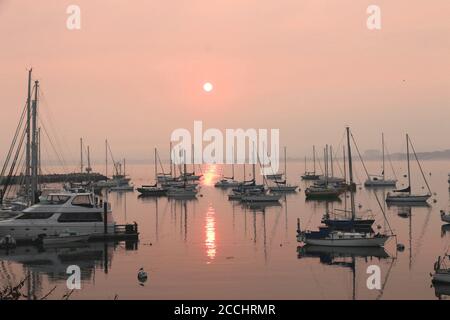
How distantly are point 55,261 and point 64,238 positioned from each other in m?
5.05

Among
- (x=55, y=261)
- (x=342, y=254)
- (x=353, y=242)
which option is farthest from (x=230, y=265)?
(x=55, y=261)

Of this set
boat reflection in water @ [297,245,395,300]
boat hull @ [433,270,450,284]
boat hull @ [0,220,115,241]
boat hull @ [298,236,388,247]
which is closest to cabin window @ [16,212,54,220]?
boat hull @ [0,220,115,241]

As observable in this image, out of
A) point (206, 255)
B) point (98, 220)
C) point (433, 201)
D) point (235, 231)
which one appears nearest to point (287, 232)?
point (235, 231)

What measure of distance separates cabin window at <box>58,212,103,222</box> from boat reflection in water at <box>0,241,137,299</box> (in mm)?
2204

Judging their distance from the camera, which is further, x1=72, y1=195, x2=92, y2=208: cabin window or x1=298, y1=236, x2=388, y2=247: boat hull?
x1=72, y1=195, x2=92, y2=208: cabin window

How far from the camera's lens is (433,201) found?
87.6 metres

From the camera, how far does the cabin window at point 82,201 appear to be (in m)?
41.3

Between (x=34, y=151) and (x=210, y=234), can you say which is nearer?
(x=34, y=151)

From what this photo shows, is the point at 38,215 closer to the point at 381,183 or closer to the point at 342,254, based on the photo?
the point at 342,254

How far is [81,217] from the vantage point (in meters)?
41.3

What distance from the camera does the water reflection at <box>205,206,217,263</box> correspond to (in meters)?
38.8

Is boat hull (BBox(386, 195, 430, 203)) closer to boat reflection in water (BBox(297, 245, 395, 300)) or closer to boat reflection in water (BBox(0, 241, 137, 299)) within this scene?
boat reflection in water (BBox(297, 245, 395, 300))

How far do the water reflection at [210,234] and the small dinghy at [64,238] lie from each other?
9.46 meters
